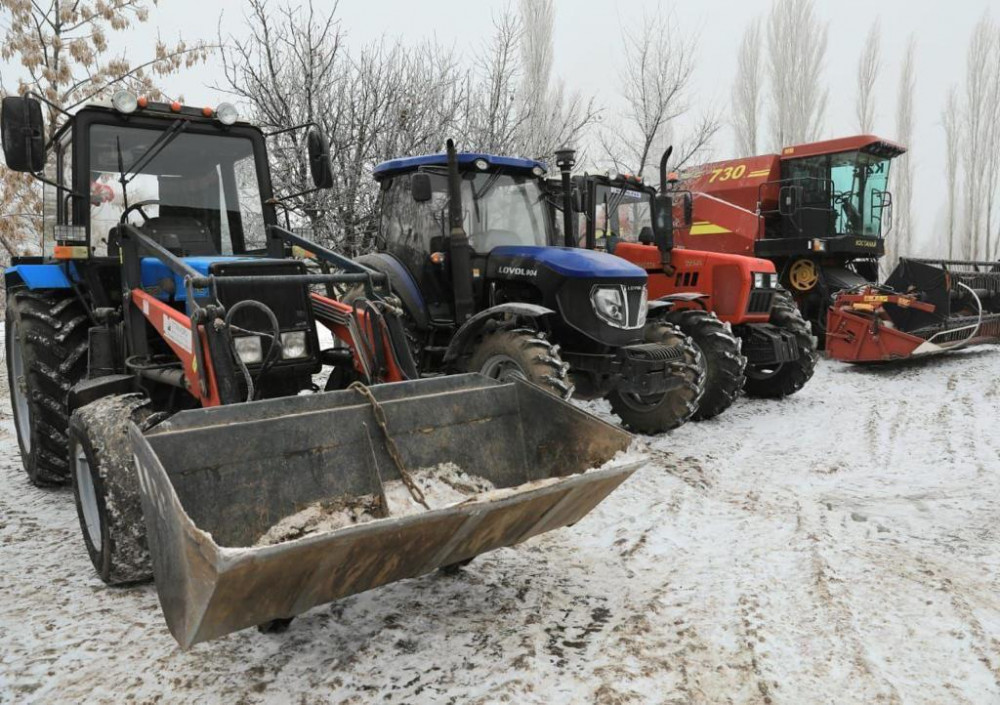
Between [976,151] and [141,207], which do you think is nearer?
[141,207]

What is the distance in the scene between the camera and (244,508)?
300cm

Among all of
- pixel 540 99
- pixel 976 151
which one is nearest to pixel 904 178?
pixel 976 151

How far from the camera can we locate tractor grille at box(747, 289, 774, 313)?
7.62 meters

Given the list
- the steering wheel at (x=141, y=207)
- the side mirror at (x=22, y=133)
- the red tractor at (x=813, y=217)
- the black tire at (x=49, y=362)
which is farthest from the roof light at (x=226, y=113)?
the red tractor at (x=813, y=217)

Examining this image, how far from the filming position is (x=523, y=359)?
16.9 feet

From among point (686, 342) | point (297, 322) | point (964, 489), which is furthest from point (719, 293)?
point (297, 322)

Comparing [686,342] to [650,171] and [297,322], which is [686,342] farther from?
[650,171]

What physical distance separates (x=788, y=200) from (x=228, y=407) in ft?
32.5

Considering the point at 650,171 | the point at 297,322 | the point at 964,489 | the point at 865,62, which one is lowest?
the point at 964,489

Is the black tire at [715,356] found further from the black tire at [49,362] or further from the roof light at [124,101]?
the black tire at [49,362]

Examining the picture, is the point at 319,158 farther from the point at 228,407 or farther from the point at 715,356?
the point at 715,356

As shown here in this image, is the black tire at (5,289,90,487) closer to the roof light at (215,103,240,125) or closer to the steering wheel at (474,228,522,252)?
the roof light at (215,103,240,125)

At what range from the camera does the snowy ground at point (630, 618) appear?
2.64 metres

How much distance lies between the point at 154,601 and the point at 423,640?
1278 millimetres
